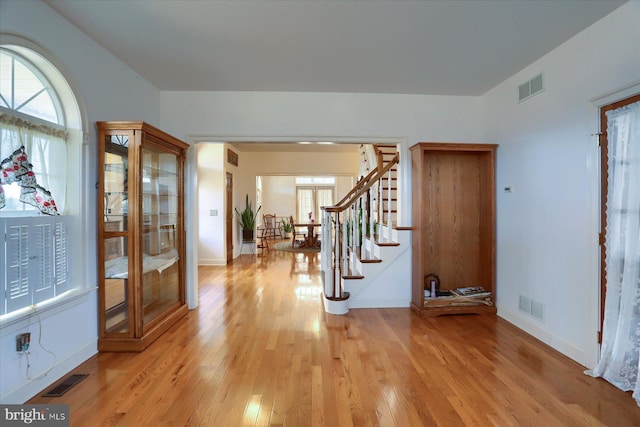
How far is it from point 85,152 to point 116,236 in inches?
29.5

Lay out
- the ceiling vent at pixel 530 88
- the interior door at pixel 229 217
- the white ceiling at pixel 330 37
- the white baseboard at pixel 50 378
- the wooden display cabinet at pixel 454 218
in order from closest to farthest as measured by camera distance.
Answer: the white baseboard at pixel 50 378, the white ceiling at pixel 330 37, the ceiling vent at pixel 530 88, the wooden display cabinet at pixel 454 218, the interior door at pixel 229 217

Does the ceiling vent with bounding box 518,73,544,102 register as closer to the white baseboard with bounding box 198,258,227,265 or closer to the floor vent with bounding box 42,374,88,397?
the floor vent with bounding box 42,374,88,397

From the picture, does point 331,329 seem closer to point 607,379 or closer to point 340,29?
point 607,379

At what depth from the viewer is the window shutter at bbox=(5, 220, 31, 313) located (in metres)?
1.81

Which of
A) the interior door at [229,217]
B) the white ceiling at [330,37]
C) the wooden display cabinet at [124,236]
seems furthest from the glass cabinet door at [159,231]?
the interior door at [229,217]

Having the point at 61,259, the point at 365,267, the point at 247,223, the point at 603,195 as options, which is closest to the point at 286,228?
the point at 247,223

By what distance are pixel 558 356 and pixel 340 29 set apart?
3.29 m

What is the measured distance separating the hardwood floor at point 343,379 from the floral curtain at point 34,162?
137cm

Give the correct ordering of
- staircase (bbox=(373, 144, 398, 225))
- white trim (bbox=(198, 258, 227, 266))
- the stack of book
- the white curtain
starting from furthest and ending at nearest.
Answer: white trim (bbox=(198, 258, 227, 266)) < staircase (bbox=(373, 144, 398, 225)) < the stack of book < the white curtain

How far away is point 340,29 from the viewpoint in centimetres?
235

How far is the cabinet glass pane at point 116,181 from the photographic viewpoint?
2.62 meters

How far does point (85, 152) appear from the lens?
246 centimetres
